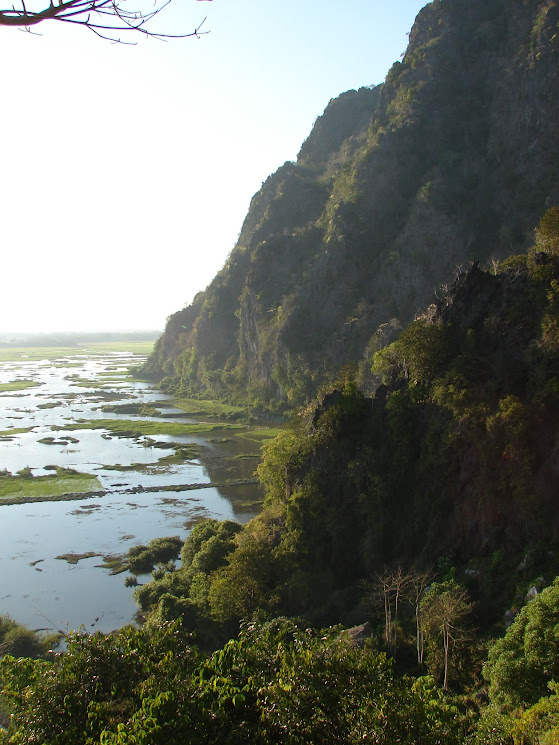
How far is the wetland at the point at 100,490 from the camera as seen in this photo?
96.7 ft

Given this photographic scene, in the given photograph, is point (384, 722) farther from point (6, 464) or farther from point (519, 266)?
point (6, 464)

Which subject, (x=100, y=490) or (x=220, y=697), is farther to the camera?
(x=100, y=490)

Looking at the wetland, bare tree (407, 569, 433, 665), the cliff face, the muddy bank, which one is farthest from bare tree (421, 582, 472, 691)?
the cliff face

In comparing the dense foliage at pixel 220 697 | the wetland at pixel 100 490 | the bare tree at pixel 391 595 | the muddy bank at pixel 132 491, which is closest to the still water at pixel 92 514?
the wetland at pixel 100 490

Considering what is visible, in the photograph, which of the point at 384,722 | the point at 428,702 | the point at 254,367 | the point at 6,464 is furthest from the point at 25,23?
the point at 254,367

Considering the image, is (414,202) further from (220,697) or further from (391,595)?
(220,697)

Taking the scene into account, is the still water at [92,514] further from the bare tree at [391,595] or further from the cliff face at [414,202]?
the cliff face at [414,202]

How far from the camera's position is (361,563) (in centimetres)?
2453

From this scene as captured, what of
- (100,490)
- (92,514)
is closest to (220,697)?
Result: (92,514)

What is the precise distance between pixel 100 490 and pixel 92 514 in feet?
17.9

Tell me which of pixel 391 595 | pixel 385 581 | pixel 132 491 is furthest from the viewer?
pixel 132 491

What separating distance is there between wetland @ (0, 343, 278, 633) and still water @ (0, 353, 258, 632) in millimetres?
95

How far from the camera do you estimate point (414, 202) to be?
242 ft

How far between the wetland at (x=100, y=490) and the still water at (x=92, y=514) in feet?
0.31
